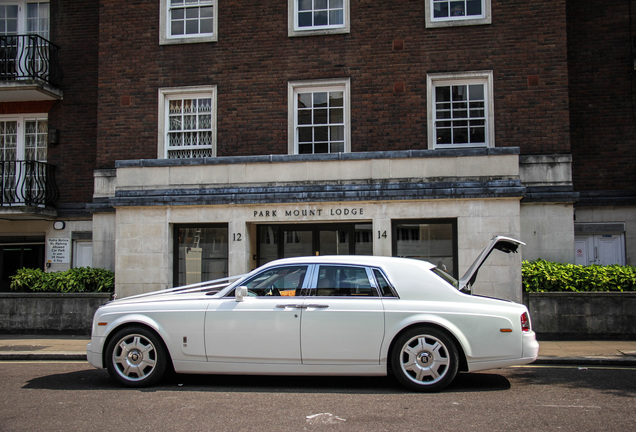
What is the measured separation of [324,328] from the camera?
22.5ft

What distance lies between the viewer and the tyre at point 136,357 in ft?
23.4

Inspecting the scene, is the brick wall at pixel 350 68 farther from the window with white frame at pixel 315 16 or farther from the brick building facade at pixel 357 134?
the window with white frame at pixel 315 16

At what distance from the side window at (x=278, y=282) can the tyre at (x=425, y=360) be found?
1.40 metres

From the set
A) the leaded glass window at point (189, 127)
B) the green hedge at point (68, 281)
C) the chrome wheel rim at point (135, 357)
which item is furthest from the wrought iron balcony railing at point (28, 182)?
the chrome wheel rim at point (135, 357)

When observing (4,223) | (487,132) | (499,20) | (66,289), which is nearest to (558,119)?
(487,132)

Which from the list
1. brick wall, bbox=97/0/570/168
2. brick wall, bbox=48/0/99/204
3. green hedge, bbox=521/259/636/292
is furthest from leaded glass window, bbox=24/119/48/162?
green hedge, bbox=521/259/636/292

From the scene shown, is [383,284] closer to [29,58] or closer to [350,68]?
[350,68]

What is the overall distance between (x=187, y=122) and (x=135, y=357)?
811cm

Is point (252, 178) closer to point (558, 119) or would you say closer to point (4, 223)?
point (558, 119)

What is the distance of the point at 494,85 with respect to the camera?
13188 millimetres

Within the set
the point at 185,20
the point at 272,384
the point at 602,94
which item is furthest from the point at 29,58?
the point at 602,94

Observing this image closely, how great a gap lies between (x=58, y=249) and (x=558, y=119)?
12.7 meters

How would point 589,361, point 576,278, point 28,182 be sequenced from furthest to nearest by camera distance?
point 28,182 → point 576,278 → point 589,361

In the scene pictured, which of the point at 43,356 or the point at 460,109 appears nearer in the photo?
the point at 43,356
